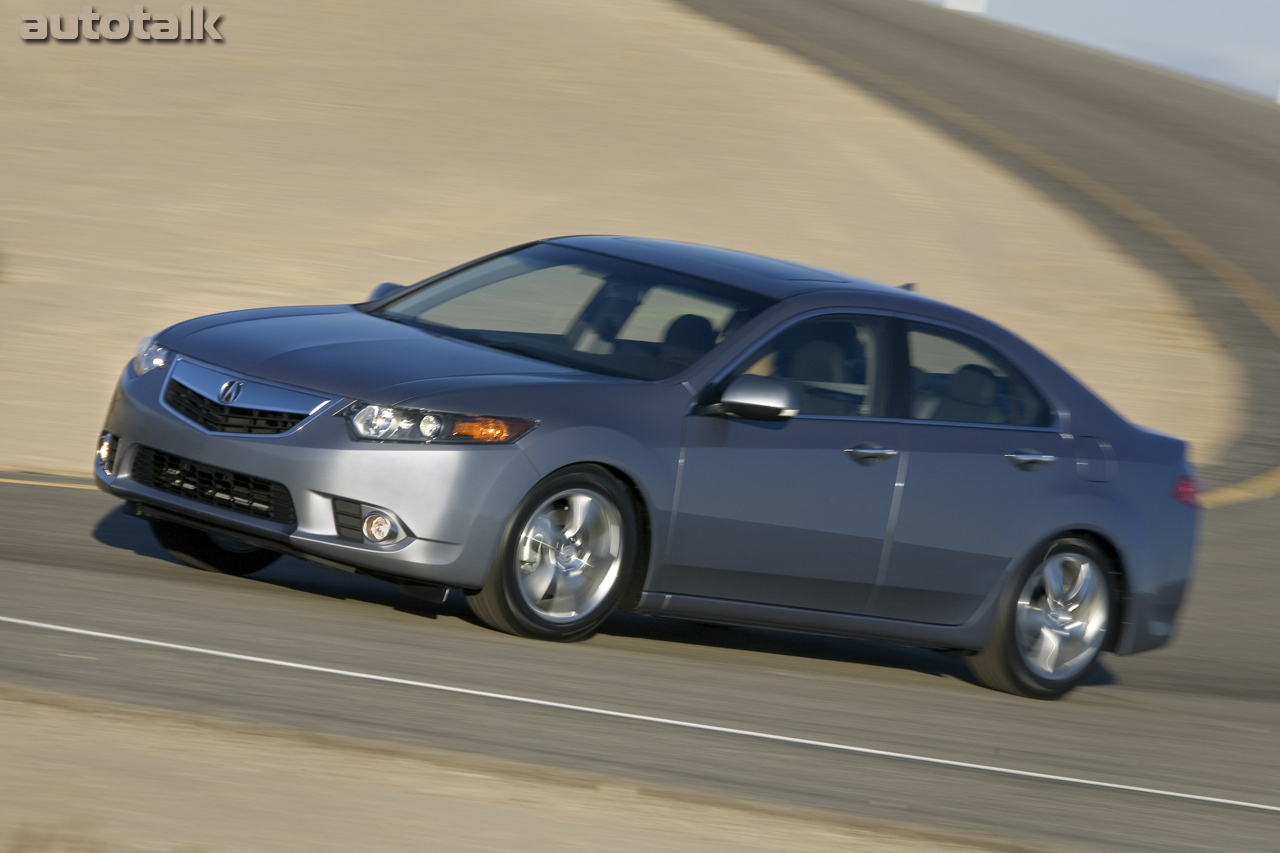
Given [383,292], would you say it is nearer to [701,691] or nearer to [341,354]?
[341,354]

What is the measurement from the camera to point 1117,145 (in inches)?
1323

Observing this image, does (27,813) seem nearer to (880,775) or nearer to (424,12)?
(880,775)

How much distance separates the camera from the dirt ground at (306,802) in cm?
467

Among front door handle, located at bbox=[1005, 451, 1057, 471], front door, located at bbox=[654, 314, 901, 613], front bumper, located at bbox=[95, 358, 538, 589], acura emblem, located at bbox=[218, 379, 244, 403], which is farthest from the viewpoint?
front door handle, located at bbox=[1005, 451, 1057, 471]

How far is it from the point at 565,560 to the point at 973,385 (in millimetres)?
2217

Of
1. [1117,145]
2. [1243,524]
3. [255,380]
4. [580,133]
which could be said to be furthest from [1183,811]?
[1117,145]

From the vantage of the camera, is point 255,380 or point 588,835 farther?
point 255,380

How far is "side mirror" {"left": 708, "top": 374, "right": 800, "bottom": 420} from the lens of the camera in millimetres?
7332

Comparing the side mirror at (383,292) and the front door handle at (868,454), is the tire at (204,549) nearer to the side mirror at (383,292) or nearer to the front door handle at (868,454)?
the side mirror at (383,292)

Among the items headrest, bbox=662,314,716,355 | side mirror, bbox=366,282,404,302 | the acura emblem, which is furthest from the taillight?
the acura emblem

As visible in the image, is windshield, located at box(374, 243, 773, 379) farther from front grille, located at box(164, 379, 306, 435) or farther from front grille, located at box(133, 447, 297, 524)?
front grille, located at box(133, 447, 297, 524)

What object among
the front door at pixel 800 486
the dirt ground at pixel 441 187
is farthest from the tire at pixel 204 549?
the dirt ground at pixel 441 187

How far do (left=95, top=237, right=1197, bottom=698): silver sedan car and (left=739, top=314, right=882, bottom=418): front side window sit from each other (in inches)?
0.5

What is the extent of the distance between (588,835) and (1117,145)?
99.5 feet
